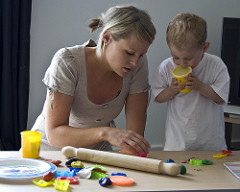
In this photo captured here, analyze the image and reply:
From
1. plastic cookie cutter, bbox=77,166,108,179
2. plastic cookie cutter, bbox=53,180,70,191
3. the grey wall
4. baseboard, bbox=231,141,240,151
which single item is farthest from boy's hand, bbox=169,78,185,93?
baseboard, bbox=231,141,240,151

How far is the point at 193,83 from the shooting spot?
6.35 ft

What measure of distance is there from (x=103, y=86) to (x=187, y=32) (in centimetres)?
48

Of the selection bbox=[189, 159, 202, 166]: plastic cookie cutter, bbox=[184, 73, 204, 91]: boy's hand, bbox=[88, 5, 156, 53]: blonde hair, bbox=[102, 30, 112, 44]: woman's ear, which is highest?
bbox=[88, 5, 156, 53]: blonde hair

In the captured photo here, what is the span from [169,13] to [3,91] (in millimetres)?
1735

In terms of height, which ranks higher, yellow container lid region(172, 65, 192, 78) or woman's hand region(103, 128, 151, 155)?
yellow container lid region(172, 65, 192, 78)

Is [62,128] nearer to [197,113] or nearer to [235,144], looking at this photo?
[197,113]

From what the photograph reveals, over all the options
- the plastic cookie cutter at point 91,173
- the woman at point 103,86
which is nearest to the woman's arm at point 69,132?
the woman at point 103,86

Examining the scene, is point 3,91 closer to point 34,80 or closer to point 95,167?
point 34,80

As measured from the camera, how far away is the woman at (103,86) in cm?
162

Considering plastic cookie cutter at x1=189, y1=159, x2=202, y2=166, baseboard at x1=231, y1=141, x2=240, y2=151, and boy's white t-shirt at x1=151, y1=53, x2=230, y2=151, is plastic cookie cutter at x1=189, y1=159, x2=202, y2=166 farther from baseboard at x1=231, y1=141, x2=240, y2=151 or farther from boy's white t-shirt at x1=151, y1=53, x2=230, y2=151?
baseboard at x1=231, y1=141, x2=240, y2=151

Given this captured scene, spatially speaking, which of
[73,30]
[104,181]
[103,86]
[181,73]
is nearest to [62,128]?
[103,86]

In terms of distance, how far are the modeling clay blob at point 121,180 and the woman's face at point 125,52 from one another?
0.57 m

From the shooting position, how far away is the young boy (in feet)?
6.36

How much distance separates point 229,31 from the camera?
12.4 feet
